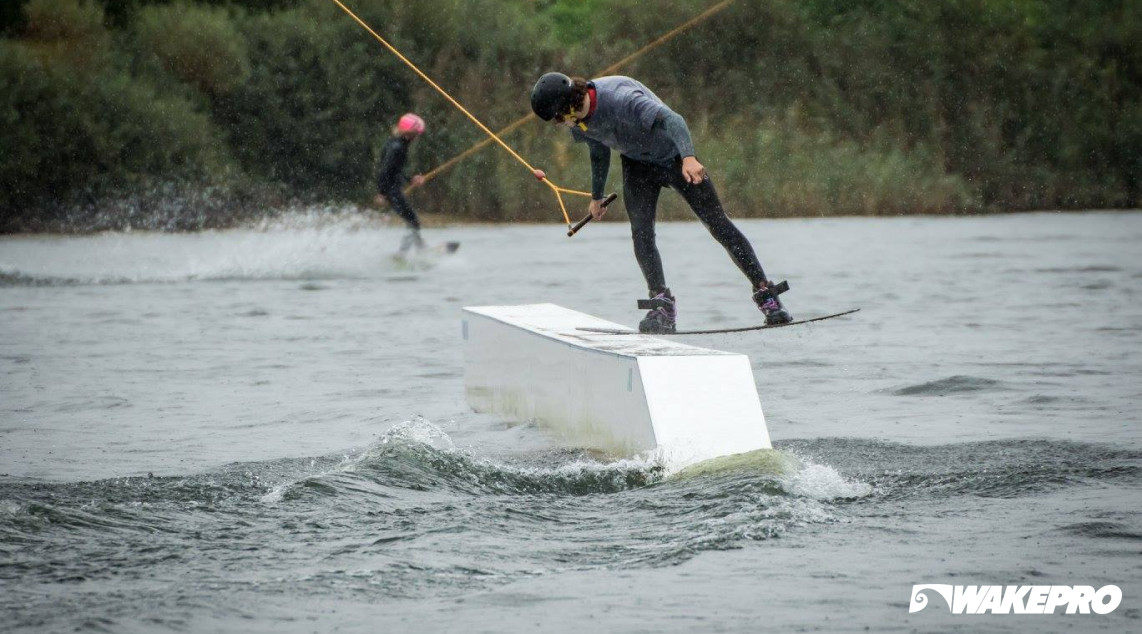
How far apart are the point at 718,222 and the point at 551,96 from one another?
114 cm

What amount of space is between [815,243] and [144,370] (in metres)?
15.7

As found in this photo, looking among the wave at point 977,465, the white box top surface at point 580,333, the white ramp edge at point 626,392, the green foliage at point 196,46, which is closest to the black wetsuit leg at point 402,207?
the white box top surface at point 580,333

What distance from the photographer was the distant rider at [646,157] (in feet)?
28.3

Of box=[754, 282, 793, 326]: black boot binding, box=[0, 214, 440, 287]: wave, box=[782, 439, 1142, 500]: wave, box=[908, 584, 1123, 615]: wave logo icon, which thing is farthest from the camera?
box=[0, 214, 440, 287]: wave

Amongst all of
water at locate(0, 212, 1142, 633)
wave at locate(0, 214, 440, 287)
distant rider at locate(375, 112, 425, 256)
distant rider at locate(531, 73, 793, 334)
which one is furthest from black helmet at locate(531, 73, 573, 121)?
wave at locate(0, 214, 440, 287)

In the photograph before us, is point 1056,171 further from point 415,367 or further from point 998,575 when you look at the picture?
point 998,575

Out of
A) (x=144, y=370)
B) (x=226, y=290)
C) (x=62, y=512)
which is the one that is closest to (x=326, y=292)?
(x=226, y=290)

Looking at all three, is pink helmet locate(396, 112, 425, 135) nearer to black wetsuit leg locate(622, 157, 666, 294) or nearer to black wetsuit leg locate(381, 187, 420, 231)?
black wetsuit leg locate(381, 187, 420, 231)

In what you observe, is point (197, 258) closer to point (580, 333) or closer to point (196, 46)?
point (196, 46)

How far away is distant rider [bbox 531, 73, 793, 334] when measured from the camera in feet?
28.3

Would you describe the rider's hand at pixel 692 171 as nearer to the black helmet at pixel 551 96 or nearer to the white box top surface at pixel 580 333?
the black helmet at pixel 551 96

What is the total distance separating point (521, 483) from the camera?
7.22m

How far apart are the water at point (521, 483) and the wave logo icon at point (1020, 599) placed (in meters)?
0.06

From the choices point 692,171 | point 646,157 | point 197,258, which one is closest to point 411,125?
point 197,258
